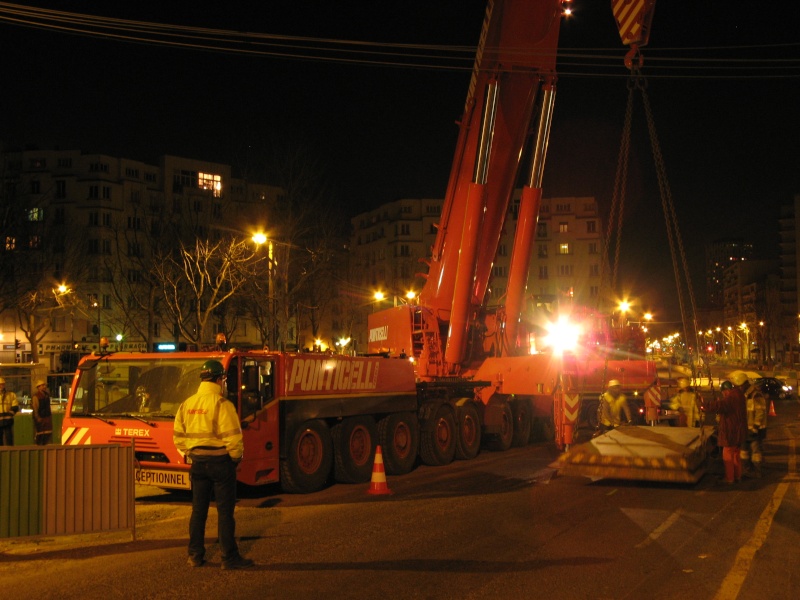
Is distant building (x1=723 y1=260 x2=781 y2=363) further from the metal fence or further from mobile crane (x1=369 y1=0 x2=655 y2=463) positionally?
the metal fence

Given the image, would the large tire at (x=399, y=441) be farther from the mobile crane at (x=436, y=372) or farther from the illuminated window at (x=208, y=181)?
the illuminated window at (x=208, y=181)

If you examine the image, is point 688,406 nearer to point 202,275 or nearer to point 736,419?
point 736,419

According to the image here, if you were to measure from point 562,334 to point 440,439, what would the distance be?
538cm

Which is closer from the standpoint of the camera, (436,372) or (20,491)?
(20,491)

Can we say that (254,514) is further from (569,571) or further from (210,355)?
(569,571)

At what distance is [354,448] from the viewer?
12766mm

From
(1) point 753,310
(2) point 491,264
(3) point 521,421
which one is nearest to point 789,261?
(1) point 753,310

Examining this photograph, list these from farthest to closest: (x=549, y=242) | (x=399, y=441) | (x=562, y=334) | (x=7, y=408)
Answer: (x=549, y=242)
(x=562, y=334)
(x=399, y=441)
(x=7, y=408)

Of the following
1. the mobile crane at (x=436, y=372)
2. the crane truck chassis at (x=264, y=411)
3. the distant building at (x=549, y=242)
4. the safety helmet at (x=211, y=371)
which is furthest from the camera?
the distant building at (x=549, y=242)

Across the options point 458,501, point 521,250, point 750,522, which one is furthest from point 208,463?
point 521,250

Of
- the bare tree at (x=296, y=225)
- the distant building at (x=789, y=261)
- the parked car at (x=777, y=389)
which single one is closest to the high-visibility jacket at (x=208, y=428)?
the bare tree at (x=296, y=225)

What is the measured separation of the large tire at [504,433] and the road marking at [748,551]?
6.43m

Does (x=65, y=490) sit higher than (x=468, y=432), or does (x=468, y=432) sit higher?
(x=65, y=490)

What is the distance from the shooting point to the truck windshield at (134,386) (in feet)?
34.4
